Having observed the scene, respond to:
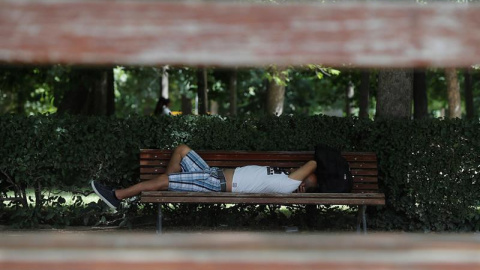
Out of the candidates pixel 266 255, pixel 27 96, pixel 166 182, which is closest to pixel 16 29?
pixel 266 255

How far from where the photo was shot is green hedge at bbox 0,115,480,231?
8.89m

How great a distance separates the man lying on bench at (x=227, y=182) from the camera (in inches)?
322

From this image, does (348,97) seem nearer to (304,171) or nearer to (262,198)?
(304,171)

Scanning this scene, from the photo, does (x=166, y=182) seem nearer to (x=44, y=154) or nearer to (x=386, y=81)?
(x=44, y=154)

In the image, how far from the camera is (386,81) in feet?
33.2

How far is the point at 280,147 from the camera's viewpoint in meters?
9.33

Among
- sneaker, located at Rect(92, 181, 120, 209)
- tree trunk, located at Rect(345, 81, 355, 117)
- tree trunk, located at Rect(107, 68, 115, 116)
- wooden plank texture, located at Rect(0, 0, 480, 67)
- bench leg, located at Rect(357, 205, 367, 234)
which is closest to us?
wooden plank texture, located at Rect(0, 0, 480, 67)

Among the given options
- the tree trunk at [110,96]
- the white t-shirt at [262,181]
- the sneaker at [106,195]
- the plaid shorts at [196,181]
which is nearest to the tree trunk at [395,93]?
the white t-shirt at [262,181]

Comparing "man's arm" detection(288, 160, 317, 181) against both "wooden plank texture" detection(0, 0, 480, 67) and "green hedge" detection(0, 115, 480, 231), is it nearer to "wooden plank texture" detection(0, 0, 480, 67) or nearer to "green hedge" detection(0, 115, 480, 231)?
"green hedge" detection(0, 115, 480, 231)

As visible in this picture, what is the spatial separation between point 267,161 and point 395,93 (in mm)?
2304

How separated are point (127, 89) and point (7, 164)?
24.2m

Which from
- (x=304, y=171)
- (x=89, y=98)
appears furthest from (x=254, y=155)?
(x=89, y=98)

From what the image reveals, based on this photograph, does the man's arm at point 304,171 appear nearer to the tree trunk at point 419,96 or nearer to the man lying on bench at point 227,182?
the man lying on bench at point 227,182

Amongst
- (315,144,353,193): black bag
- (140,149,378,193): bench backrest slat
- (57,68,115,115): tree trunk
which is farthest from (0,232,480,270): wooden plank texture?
(57,68,115,115): tree trunk
